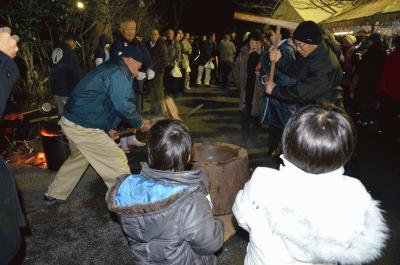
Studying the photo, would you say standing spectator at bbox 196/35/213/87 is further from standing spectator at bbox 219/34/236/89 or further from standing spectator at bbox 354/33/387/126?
standing spectator at bbox 354/33/387/126

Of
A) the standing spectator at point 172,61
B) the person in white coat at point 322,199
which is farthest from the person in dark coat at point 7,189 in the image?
the standing spectator at point 172,61

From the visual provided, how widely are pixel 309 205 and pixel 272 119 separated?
3778 millimetres

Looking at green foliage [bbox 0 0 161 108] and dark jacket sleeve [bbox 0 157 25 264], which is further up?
green foliage [bbox 0 0 161 108]

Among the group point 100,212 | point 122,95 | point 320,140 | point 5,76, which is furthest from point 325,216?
point 100,212

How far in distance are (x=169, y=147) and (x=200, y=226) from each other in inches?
20.3

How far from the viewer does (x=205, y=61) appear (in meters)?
15.1

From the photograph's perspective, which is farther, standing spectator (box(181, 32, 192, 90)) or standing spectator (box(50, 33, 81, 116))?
standing spectator (box(181, 32, 192, 90))

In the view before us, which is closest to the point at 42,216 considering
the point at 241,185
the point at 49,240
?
the point at 49,240

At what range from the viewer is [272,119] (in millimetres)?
5418

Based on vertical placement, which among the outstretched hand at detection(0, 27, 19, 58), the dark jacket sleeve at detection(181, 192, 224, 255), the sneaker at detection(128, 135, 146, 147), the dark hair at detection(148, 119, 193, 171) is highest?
the outstretched hand at detection(0, 27, 19, 58)

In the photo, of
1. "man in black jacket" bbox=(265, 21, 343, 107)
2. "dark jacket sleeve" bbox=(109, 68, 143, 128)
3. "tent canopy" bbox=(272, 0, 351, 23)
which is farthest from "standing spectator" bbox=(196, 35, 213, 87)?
"dark jacket sleeve" bbox=(109, 68, 143, 128)

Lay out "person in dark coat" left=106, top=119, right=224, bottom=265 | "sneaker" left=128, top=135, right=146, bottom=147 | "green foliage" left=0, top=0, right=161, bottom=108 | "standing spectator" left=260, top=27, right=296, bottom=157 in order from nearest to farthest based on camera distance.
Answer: "person in dark coat" left=106, top=119, right=224, bottom=265 < "standing spectator" left=260, top=27, right=296, bottom=157 < "sneaker" left=128, top=135, right=146, bottom=147 < "green foliage" left=0, top=0, right=161, bottom=108

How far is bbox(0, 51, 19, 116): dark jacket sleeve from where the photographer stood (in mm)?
1823

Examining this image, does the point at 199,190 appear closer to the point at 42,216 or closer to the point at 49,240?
the point at 49,240
